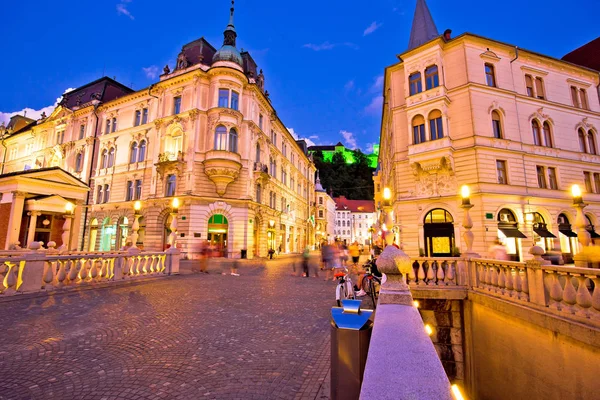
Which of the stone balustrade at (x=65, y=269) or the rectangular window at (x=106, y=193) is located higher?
the rectangular window at (x=106, y=193)

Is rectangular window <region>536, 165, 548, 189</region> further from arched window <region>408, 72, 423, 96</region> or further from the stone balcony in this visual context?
the stone balcony

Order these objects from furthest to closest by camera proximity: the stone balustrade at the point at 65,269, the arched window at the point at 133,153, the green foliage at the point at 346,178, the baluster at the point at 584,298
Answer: the green foliage at the point at 346,178 < the arched window at the point at 133,153 < the stone balustrade at the point at 65,269 < the baluster at the point at 584,298

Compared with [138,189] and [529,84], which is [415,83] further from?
[138,189]

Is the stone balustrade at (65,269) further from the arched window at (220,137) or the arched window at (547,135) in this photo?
the arched window at (547,135)

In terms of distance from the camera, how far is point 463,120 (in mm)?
18188

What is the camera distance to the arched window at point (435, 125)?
18188mm

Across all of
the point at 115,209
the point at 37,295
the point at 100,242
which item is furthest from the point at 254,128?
the point at 37,295

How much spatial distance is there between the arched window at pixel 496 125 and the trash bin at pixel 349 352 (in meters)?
21.2

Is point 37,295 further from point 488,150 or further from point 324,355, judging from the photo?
point 488,150

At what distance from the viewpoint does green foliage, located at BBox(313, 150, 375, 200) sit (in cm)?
9938

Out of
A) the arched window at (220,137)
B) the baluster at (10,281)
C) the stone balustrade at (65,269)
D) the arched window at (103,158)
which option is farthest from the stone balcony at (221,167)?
the baluster at (10,281)

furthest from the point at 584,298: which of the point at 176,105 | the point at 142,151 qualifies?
the point at 142,151

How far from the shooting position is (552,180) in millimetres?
19203

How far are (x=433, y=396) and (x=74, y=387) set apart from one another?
13.2 ft
